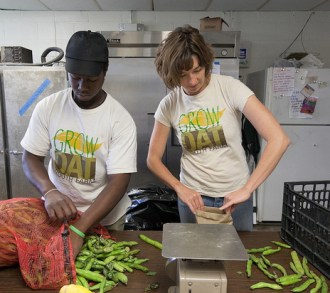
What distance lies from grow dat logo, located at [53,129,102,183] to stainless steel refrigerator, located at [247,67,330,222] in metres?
2.63

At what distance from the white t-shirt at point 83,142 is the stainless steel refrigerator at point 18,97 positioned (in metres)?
1.57

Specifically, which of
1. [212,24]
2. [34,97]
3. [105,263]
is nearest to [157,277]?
[105,263]

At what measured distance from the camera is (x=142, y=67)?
3.17m

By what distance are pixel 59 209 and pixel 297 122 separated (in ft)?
10.1

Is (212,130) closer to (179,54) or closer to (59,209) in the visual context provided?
Answer: (179,54)

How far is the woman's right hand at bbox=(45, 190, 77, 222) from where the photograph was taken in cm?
111

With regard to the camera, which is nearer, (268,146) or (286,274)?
(286,274)

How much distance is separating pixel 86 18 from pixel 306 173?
133 inches

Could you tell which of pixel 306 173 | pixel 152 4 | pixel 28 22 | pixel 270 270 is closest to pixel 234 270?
pixel 270 270

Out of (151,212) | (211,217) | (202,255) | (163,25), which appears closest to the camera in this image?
(202,255)

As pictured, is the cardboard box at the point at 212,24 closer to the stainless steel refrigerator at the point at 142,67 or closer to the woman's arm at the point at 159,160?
the stainless steel refrigerator at the point at 142,67

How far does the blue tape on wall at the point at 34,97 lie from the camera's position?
2.81 meters

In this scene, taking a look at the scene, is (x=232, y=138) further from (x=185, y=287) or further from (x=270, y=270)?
(x=185, y=287)

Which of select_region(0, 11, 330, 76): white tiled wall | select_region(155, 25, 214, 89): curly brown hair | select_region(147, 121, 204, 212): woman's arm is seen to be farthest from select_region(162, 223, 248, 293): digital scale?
select_region(0, 11, 330, 76): white tiled wall
